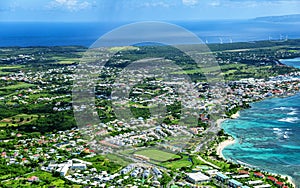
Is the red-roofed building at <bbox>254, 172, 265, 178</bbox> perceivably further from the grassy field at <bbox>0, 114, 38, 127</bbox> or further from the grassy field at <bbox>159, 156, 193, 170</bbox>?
the grassy field at <bbox>0, 114, 38, 127</bbox>

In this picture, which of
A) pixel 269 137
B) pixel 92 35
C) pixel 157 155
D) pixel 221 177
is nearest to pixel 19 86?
pixel 157 155

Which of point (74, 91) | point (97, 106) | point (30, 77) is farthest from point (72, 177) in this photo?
point (30, 77)

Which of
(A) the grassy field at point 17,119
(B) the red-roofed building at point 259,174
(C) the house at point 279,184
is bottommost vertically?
(C) the house at point 279,184

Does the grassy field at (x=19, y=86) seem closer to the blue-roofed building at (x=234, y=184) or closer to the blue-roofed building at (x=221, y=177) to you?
the blue-roofed building at (x=221, y=177)

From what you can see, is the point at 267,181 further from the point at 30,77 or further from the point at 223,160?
the point at 30,77

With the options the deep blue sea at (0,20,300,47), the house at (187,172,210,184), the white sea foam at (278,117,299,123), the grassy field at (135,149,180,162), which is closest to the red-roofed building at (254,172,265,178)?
the house at (187,172,210,184)

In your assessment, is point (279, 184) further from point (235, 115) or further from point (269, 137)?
point (235, 115)

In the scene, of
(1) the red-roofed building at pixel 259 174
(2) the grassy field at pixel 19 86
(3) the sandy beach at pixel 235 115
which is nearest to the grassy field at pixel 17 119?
(2) the grassy field at pixel 19 86
